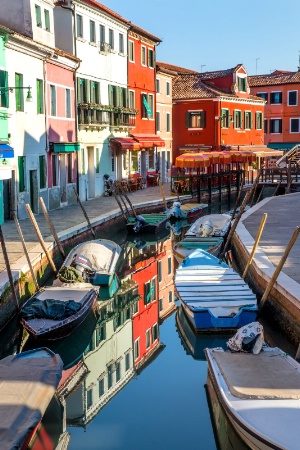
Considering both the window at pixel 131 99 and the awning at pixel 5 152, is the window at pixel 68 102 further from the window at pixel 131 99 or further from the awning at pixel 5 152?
the awning at pixel 5 152

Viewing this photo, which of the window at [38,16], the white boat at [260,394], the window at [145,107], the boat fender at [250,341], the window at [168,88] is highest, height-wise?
the window at [38,16]

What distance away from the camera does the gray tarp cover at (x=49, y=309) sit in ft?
39.9

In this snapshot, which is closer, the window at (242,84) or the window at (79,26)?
the window at (79,26)

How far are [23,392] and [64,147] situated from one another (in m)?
18.4

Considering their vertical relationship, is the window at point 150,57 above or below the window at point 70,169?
above

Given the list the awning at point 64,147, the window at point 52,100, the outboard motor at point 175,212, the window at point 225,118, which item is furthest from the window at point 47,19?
the window at point 225,118

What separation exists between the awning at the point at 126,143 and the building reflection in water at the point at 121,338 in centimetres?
1325

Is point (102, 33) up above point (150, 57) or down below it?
above

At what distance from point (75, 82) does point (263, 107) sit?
25221 mm

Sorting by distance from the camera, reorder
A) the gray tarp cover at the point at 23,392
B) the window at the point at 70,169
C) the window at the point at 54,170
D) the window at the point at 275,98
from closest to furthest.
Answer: the gray tarp cover at the point at 23,392, the window at the point at 54,170, the window at the point at 70,169, the window at the point at 275,98

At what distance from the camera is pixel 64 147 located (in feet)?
85.8

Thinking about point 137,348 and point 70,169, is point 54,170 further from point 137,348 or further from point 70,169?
point 137,348

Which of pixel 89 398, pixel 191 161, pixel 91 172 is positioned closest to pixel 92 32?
pixel 91 172

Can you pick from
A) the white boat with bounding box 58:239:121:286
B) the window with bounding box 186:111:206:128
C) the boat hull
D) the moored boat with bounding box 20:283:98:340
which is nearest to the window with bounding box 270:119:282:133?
the window with bounding box 186:111:206:128
